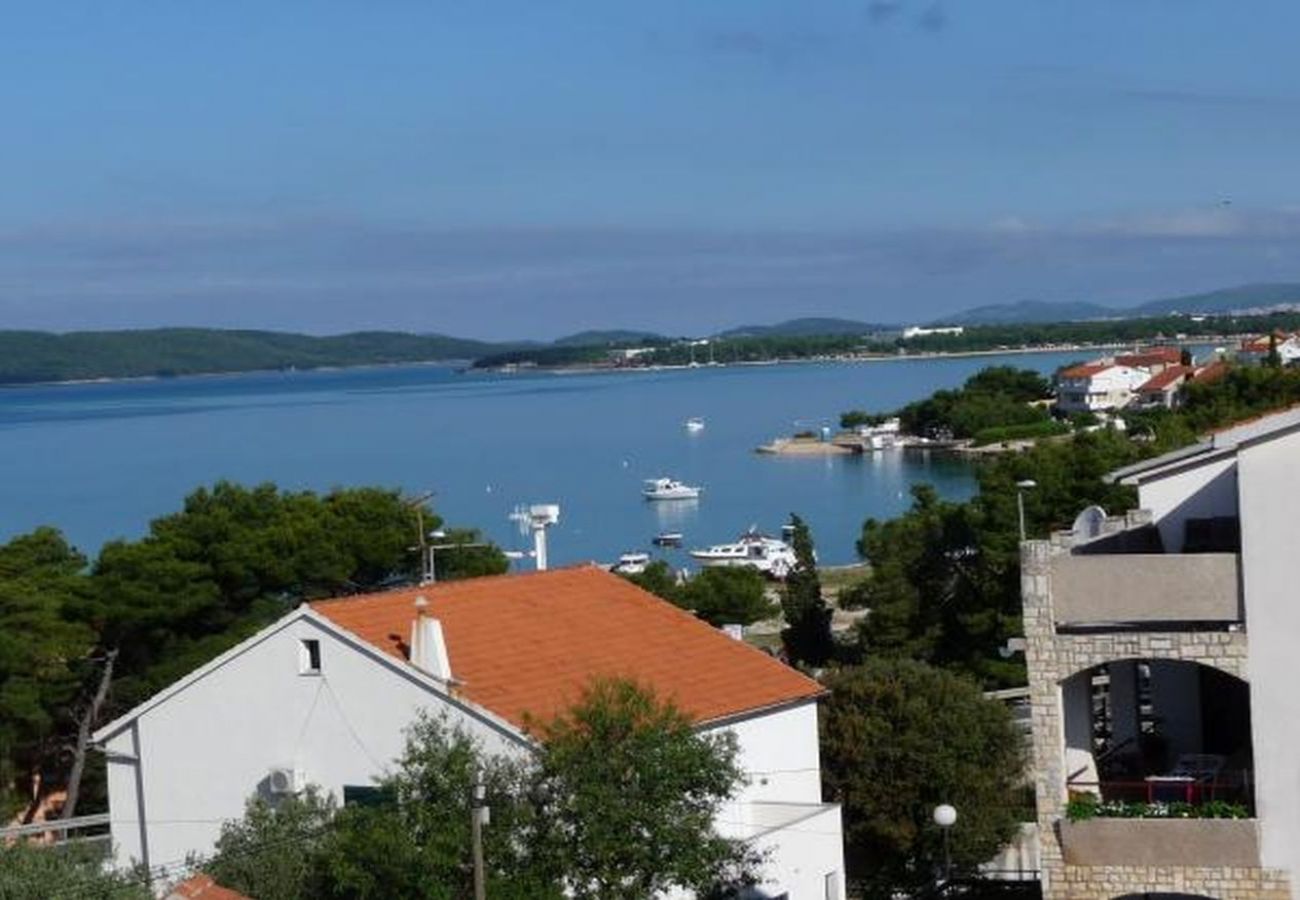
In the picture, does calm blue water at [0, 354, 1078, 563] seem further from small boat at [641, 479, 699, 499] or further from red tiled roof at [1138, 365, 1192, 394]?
red tiled roof at [1138, 365, 1192, 394]

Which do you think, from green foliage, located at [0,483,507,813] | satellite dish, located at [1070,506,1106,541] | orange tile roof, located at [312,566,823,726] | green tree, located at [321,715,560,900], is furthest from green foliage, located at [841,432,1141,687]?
green tree, located at [321,715,560,900]

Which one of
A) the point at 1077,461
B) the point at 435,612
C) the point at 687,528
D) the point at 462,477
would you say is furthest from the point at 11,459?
the point at 435,612

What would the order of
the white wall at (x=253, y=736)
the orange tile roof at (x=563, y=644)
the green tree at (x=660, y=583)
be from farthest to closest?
the green tree at (x=660, y=583) → the orange tile roof at (x=563, y=644) → the white wall at (x=253, y=736)

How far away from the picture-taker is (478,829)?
15234 mm

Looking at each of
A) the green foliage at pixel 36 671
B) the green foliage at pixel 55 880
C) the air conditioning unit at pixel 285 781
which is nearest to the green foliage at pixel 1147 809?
the green foliage at pixel 55 880

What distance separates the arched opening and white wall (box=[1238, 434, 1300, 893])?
237mm

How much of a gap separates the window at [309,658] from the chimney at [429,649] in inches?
50.9

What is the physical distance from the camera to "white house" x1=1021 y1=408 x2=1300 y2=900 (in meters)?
15.0

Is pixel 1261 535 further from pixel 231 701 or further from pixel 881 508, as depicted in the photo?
pixel 881 508

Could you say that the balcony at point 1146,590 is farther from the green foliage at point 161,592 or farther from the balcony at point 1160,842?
the green foliage at point 161,592

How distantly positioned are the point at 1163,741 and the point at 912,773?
5602 mm

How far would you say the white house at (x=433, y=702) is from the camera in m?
19.7

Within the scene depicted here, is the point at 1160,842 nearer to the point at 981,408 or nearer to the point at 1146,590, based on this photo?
the point at 1146,590

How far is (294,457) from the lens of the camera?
14412 cm
